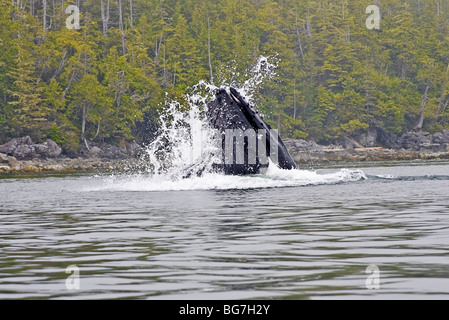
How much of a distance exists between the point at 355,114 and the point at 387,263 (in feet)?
340

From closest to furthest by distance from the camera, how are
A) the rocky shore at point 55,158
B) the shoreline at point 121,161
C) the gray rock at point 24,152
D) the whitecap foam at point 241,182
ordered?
the whitecap foam at point 241,182 → the shoreline at point 121,161 → the rocky shore at point 55,158 → the gray rock at point 24,152

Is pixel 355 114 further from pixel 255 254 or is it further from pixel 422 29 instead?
pixel 255 254

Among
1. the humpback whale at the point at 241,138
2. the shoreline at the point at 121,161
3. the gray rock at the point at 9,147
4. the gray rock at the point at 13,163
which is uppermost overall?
the humpback whale at the point at 241,138

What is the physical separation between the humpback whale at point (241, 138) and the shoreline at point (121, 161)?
35254 mm

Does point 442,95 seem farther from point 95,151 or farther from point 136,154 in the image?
point 95,151

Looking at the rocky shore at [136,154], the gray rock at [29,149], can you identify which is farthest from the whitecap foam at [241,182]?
the gray rock at [29,149]

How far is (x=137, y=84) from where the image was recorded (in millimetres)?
95312

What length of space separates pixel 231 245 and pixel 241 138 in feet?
38.9

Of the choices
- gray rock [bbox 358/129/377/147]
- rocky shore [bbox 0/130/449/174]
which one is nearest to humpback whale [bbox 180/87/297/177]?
rocky shore [bbox 0/130/449/174]

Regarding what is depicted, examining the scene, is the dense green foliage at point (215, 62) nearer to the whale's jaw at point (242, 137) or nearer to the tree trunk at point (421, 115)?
the tree trunk at point (421, 115)

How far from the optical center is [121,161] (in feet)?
260

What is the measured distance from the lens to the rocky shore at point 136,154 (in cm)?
6912

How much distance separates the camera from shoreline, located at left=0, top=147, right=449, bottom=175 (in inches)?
2557

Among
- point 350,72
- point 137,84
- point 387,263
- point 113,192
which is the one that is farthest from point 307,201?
point 350,72
